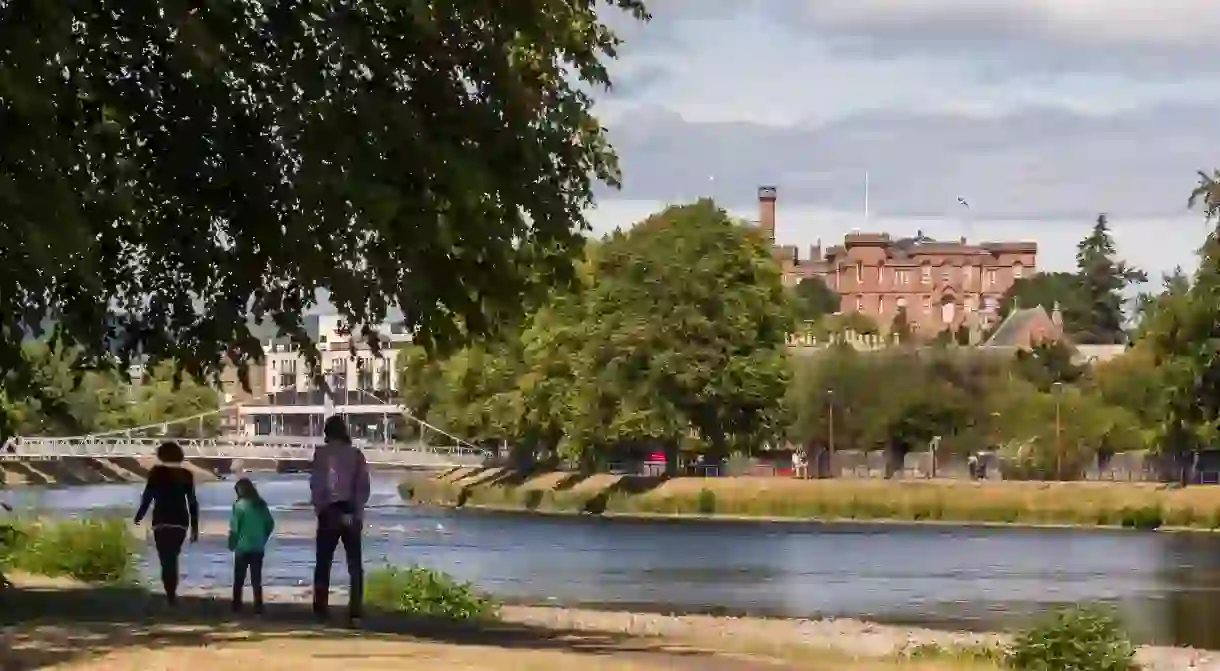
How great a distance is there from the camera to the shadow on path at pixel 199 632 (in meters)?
17.1

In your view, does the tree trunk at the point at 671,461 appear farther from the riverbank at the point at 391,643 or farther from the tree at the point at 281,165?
the tree at the point at 281,165

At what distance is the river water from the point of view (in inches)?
1629

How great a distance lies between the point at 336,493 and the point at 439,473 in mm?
101007

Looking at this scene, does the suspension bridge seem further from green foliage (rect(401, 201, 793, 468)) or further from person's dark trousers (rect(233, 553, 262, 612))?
person's dark trousers (rect(233, 553, 262, 612))

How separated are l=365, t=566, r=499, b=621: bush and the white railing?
8475 centimetres

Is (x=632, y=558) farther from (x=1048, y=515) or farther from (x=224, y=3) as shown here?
(x=224, y=3)

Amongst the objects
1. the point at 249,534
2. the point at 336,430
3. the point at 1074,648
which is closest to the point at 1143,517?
the point at 1074,648

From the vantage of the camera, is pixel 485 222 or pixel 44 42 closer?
pixel 44 42

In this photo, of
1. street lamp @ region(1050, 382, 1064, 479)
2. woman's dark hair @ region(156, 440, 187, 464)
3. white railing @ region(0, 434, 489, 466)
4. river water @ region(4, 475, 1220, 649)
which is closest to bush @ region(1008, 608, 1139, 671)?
woman's dark hair @ region(156, 440, 187, 464)

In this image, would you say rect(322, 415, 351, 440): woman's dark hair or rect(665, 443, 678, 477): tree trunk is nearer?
rect(322, 415, 351, 440): woman's dark hair

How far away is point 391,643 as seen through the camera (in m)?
17.8

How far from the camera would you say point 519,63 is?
2122cm

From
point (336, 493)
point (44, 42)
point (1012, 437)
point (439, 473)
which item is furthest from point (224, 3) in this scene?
point (439, 473)

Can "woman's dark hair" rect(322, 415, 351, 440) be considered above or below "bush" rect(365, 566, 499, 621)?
above
